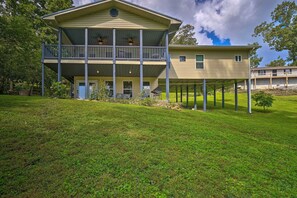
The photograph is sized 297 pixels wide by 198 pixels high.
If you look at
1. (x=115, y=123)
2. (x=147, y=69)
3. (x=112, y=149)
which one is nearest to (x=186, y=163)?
(x=112, y=149)

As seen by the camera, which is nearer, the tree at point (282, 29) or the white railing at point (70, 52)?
the white railing at point (70, 52)

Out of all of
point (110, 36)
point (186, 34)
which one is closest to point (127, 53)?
point (110, 36)

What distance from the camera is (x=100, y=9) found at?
47.7 ft

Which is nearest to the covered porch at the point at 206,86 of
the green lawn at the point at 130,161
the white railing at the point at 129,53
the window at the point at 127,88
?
the window at the point at 127,88

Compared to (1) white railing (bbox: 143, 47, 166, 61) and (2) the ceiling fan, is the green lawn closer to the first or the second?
(1) white railing (bbox: 143, 47, 166, 61)

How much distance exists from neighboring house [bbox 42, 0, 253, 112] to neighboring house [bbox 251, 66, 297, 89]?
33394 mm

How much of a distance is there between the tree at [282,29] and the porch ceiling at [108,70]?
27591 millimetres

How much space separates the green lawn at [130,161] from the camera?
11.9 ft

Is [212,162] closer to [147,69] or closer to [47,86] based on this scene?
[147,69]

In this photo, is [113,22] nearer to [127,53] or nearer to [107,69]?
[127,53]

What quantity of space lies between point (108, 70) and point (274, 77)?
43.0 metres

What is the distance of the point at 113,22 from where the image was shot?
47.9ft

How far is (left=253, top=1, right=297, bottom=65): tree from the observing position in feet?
106

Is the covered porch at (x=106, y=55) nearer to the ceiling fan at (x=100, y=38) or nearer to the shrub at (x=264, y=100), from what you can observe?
the ceiling fan at (x=100, y=38)
